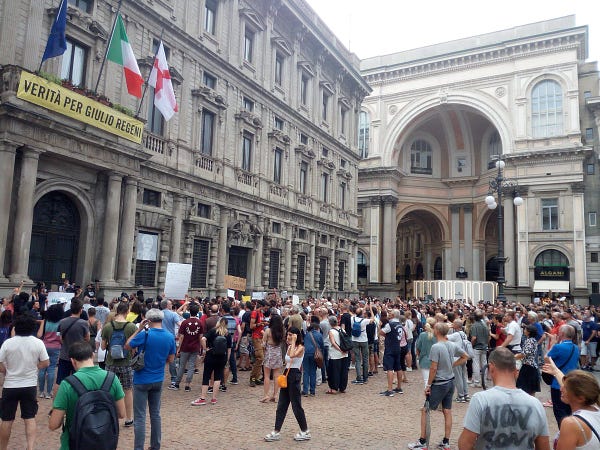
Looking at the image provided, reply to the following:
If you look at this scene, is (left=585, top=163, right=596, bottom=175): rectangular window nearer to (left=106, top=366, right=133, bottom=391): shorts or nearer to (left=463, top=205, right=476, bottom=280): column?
(left=463, top=205, right=476, bottom=280): column

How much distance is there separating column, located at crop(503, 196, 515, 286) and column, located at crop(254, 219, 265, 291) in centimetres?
2717

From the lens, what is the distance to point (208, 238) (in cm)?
2336

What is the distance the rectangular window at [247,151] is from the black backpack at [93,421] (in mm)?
22674

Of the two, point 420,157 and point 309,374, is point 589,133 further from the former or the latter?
point 309,374

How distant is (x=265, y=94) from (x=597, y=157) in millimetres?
32582

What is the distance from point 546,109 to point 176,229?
122ft

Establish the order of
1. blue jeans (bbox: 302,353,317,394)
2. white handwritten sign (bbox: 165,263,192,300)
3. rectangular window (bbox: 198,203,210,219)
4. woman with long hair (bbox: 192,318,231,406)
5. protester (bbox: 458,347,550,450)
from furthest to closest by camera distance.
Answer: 1. rectangular window (bbox: 198,203,210,219)
2. white handwritten sign (bbox: 165,263,192,300)
3. blue jeans (bbox: 302,353,317,394)
4. woman with long hair (bbox: 192,318,231,406)
5. protester (bbox: 458,347,550,450)

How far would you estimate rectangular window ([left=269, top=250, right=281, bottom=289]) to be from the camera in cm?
2858

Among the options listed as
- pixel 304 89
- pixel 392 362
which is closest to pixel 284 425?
pixel 392 362

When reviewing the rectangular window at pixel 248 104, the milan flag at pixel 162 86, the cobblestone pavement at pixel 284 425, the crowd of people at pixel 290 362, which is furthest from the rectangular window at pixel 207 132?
the cobblestone pavement at pixel 284 425

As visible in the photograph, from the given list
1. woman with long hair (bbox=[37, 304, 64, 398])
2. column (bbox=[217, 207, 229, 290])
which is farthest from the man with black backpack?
column (bbox=[217, 207, 229, 290])

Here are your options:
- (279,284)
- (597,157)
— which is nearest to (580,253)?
(597,157)

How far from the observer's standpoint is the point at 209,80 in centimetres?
2391

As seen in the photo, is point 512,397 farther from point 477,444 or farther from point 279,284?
point 279,284
